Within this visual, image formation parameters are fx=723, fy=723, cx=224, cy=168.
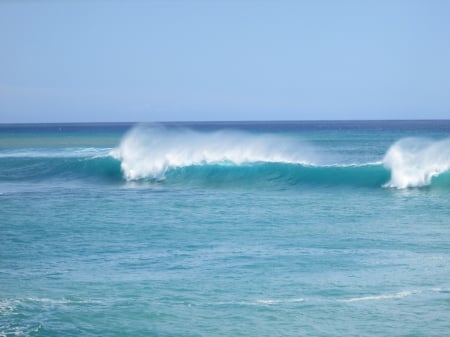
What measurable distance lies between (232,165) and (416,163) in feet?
22.8

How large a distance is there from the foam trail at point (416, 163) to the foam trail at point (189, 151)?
3.73m

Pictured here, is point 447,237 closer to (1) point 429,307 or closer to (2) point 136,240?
(1) point 429,307

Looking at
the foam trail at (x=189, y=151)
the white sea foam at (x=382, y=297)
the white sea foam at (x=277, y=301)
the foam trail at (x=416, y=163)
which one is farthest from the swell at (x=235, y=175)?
the white sea foam at (x=277, y=301)

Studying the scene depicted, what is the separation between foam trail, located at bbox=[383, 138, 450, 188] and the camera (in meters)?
21.0

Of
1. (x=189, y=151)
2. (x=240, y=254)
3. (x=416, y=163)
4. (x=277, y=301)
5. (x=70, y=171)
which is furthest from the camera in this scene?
(x=70, y=171)

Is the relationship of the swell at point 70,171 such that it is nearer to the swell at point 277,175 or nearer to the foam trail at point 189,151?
the foam trail at point 189,151

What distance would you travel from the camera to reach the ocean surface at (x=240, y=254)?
27.8ft

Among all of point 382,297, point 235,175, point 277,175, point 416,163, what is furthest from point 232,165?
point 382,297

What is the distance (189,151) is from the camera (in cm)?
2742

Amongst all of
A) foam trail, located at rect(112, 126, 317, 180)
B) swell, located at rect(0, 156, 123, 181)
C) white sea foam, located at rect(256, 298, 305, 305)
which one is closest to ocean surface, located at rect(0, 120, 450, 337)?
white sea foam, located at rect(256, 298, 305, 305)

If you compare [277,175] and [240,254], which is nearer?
[240,254]

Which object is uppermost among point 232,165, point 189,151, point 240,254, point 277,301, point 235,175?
point 189,151

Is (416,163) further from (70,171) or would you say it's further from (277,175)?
(70,171)

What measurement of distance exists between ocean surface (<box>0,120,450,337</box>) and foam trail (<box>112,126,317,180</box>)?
8.02 ft
